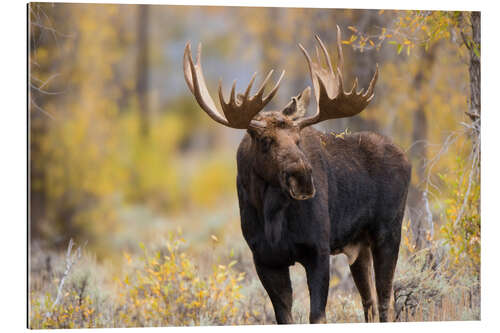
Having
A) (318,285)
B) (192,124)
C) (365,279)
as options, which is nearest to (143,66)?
(192,124)

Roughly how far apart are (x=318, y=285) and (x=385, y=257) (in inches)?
39.4

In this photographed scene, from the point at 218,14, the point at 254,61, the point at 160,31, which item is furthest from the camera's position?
the point at 160,31

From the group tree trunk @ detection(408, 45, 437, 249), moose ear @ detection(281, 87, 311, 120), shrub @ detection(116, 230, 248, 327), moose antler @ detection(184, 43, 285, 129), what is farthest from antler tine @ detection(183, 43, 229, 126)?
tree trunk @ detection(408, 45, 437, 249)

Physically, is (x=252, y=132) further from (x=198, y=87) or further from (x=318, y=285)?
(x=318, y=285)

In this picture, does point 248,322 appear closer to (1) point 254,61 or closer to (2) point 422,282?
(2) point 422,282

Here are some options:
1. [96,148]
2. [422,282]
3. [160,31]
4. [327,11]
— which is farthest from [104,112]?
[422,282]

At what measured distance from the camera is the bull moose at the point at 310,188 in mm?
6168

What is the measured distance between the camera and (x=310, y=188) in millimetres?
6008

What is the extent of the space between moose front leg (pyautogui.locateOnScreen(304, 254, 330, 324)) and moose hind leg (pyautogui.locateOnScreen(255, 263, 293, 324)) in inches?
11.2

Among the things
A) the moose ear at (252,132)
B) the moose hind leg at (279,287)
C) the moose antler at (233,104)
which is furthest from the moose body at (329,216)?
the moose antler at (233,104)

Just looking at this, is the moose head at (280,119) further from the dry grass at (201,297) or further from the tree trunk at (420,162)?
the tree trunk at (420,162)

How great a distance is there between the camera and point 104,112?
37.5 feet

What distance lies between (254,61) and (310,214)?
5.20 meters

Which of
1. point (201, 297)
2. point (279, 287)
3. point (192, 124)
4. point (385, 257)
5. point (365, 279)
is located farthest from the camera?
point (192, 124)
